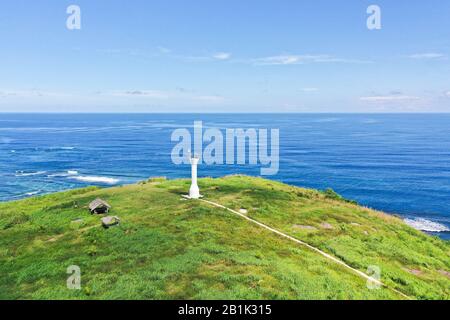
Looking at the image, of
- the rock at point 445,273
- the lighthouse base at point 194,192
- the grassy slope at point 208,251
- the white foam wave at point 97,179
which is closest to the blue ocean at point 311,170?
the white foam wave at point 97,179

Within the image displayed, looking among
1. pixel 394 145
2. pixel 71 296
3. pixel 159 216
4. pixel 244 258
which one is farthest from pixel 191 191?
pixel 394 145

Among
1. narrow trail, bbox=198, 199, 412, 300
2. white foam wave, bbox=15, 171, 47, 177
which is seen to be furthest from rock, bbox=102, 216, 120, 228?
white foam wave, bbox=15, 171, 47, 177

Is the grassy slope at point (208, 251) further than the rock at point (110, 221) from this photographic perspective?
No

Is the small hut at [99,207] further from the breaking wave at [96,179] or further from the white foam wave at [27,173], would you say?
the white foam wave at [27,173]

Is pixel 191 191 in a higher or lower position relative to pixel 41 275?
higher

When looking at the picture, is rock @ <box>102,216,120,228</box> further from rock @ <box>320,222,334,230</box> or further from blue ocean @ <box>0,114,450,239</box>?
blue ocean @ <box>0,114,450,239</box>

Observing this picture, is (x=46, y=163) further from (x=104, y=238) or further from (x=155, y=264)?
(x=155, y=264)
